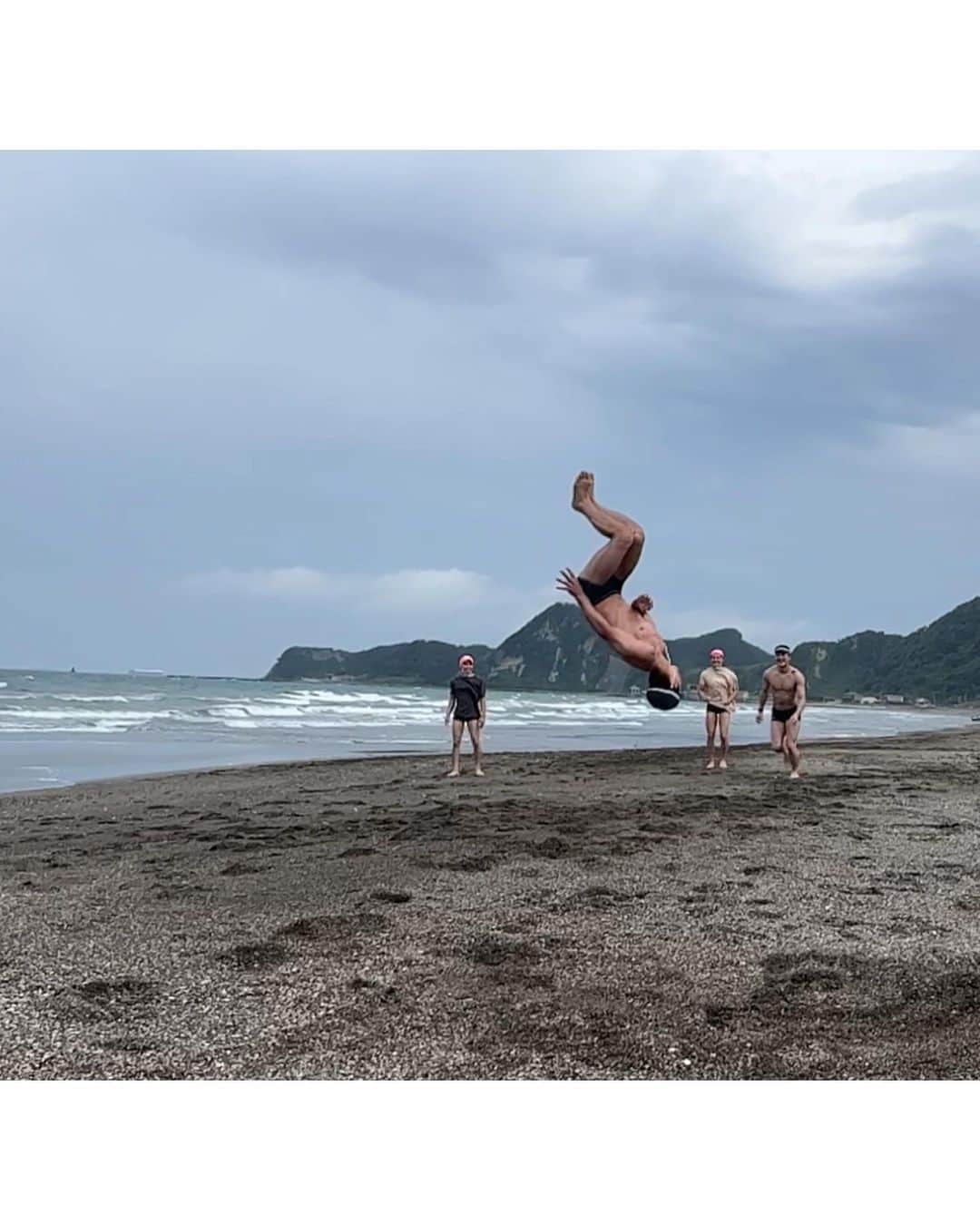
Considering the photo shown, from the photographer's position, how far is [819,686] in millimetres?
25078

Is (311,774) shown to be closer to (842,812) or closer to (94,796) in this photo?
(94,796)

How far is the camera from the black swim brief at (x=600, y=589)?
14.2ft

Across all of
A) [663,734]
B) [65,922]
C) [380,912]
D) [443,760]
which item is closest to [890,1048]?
[380,912]

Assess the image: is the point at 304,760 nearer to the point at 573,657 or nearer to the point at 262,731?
the point at 262,731

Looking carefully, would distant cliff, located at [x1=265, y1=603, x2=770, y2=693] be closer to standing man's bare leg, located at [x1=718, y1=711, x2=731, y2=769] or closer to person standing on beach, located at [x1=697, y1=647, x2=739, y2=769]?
person standing on beach, located at [x1=697, y1=647, x2=739, y2=769]

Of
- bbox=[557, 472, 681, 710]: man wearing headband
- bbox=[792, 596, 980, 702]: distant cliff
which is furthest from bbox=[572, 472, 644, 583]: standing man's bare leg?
bbox=[792, 596, 980, 702]: distant cliff

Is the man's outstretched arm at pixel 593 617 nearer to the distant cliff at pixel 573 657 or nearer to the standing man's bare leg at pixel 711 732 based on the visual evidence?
the distant cliff at pixel 573 657

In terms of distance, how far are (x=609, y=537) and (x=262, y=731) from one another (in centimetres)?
2558

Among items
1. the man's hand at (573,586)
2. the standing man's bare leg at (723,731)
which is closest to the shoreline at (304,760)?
the standing man's bare leg at (723,731)

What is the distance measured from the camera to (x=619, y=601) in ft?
14.4

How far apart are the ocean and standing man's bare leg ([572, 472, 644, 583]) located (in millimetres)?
7852

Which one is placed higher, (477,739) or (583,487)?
(583,487)

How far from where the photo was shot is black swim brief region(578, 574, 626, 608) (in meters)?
4.34

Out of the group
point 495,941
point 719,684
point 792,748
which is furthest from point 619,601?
point 792,748
